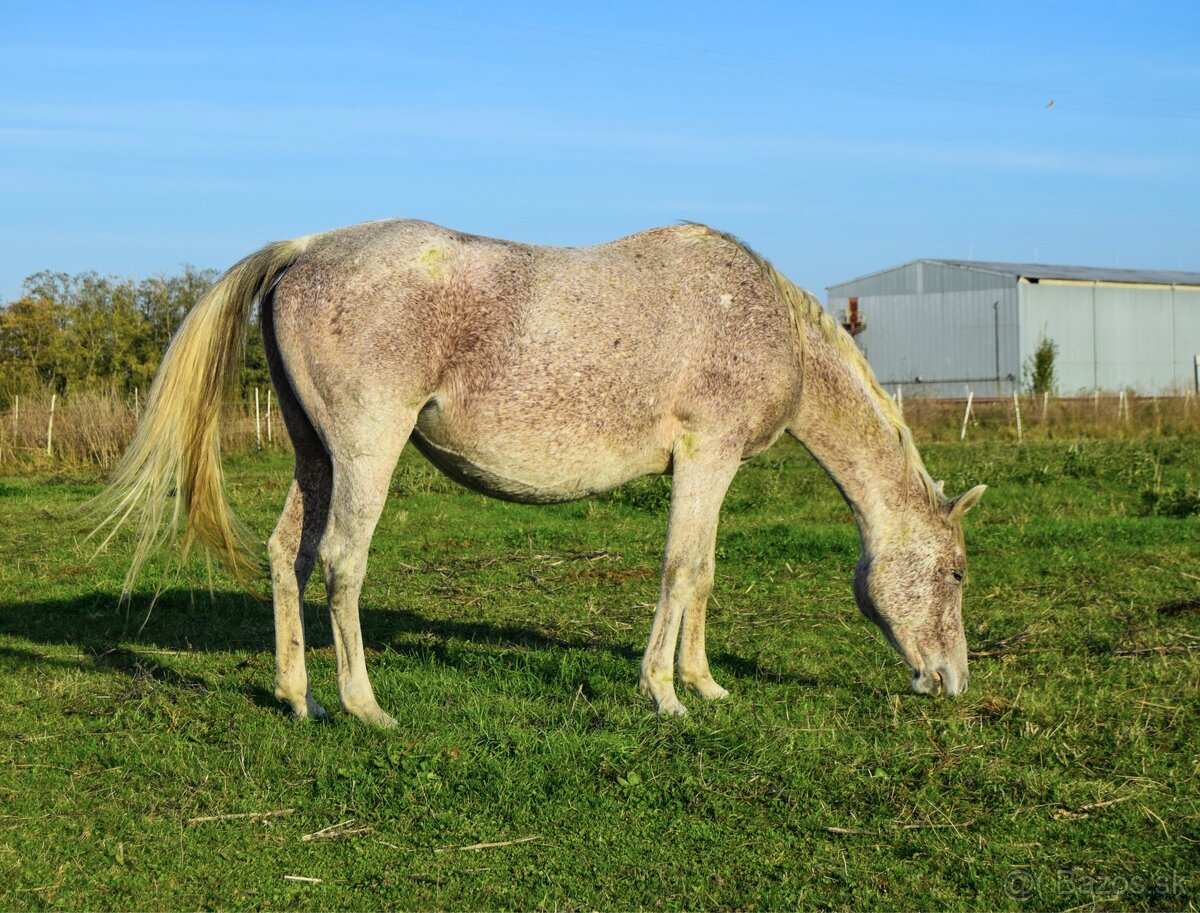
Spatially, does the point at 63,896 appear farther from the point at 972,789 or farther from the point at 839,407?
the point at 839,407

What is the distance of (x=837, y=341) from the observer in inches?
251

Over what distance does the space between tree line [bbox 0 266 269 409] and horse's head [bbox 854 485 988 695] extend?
23600mm

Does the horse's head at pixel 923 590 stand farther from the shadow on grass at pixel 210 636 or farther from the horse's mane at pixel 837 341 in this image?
the shadow on grass at pixel 210 636

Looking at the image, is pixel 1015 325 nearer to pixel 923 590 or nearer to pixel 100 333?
pixel 100 333

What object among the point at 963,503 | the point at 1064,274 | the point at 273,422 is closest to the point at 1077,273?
the point at 1064,274

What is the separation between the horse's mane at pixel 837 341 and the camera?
20.4 ft

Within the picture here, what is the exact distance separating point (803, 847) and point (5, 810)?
9.82ft

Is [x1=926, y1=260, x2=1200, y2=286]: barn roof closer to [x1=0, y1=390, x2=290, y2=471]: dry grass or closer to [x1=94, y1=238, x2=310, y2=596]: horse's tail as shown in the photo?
[x1=0, y1=390, x2=290, y2=471]: dry grass

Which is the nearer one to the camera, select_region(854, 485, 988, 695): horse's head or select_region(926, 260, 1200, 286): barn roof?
select_region(854, 485, 988, 695): horse's head

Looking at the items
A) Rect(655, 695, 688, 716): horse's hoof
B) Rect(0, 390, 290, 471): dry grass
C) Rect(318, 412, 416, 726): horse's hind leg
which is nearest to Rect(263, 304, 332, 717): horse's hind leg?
Rect(318, 412, 416, 726): horse's hind leg

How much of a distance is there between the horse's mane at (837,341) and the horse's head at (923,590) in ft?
0.66

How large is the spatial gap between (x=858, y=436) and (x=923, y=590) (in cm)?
90

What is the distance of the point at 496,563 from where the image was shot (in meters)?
10.2

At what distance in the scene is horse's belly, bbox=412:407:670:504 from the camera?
18.4 ft
